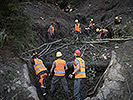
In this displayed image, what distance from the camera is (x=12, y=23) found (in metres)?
4.58

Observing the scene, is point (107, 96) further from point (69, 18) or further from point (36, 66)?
point (69, 18)

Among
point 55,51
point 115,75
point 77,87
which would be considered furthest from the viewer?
point 55,51

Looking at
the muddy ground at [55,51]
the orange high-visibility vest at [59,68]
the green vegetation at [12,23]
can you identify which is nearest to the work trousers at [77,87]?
the orange high-visibility vest at [59,68]

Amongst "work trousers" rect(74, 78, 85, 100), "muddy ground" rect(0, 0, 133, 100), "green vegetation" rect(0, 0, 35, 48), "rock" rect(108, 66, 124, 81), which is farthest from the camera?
"rock" rect(108, 66, 124, 81)

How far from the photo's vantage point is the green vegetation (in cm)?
453

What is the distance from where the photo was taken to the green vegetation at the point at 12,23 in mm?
4531

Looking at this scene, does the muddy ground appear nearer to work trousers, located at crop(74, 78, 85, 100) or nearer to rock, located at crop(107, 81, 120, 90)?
rock, located at crop(107, 81, 120, 90)

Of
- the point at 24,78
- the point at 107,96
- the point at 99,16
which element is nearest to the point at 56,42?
the point at 24,78

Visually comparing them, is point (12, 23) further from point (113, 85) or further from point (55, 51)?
point (113, 85)

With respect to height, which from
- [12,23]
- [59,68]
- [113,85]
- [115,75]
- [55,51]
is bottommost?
[113,85]

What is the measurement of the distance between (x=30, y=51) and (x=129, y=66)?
457cm

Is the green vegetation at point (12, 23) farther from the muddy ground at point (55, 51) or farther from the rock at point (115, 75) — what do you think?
the rock at point (115, 75)

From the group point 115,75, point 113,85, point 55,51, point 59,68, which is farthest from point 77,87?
point 55,51

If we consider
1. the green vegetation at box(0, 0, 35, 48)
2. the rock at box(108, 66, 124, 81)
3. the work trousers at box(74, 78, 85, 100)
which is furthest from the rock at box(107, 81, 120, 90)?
the green vegetation at box(0, 0, 35, 48)
